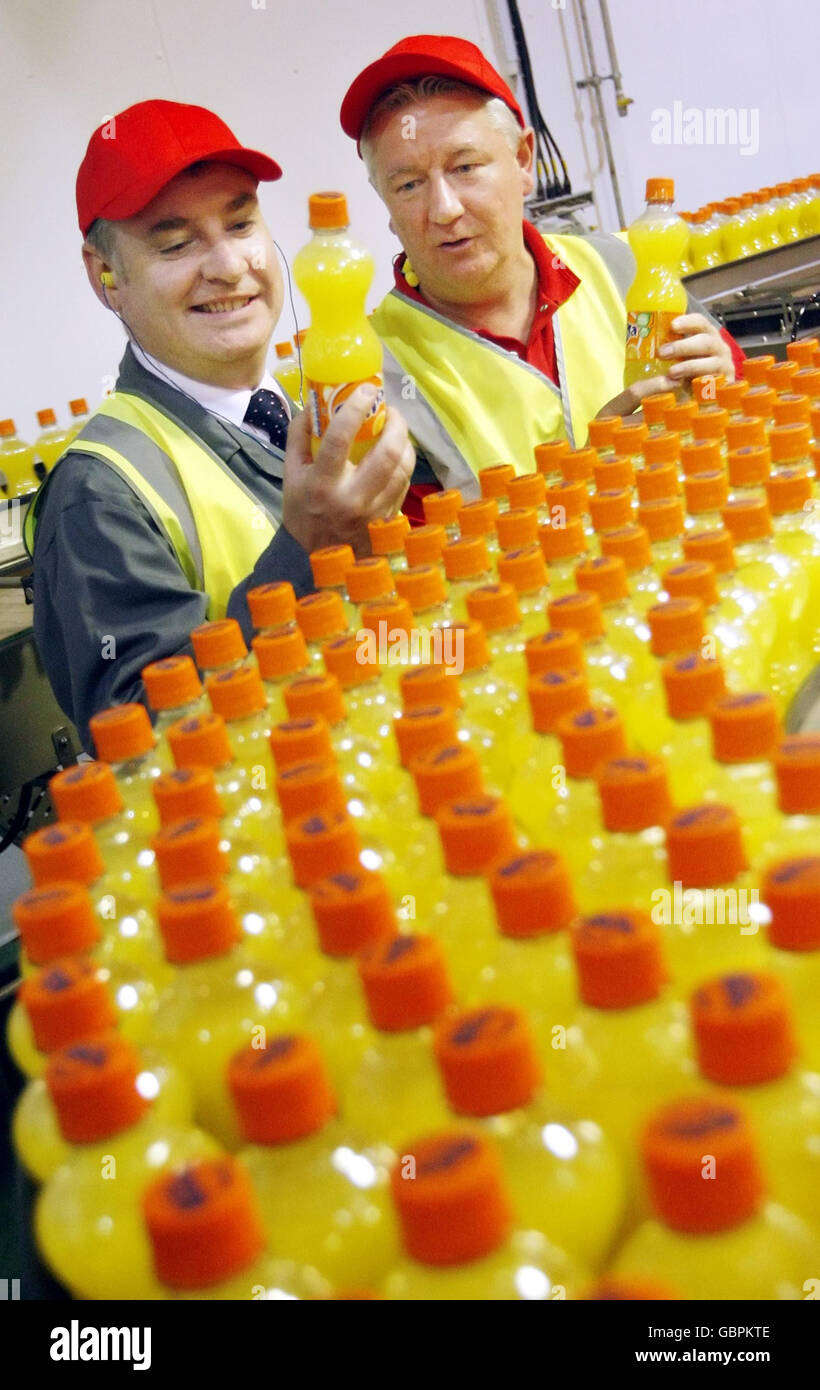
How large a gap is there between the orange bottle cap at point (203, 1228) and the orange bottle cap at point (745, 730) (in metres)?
0.44

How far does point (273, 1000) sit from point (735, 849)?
313 millimetres

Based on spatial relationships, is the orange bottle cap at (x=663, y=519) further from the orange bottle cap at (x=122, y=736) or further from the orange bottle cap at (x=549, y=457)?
the orange bottle cap at (x=122, y=736)

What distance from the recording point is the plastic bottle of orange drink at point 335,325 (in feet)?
6.11

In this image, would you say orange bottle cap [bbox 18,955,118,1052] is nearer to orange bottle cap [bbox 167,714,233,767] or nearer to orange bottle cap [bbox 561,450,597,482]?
orange bottle cap [bbox 167,714,233,767]

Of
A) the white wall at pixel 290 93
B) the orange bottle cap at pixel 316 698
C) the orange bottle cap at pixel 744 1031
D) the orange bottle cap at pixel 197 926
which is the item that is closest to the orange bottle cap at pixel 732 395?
the orange bottle cap at pixel 316 698

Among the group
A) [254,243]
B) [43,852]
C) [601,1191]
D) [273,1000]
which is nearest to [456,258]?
[254,243]

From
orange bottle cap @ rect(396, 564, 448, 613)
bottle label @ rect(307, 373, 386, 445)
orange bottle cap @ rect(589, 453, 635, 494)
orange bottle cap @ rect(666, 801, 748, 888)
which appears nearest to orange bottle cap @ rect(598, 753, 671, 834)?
orange bottle cap @ rect(666, 801, 748, 888)

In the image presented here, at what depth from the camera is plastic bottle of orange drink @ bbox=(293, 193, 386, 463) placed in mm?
1863

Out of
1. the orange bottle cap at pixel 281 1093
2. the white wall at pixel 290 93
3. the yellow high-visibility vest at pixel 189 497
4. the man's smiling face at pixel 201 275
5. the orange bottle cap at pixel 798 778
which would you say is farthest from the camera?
the white wall at pixel 290 93

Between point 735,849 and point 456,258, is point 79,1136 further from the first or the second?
point 456,258

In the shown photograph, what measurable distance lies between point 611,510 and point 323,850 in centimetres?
69

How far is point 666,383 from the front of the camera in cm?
220

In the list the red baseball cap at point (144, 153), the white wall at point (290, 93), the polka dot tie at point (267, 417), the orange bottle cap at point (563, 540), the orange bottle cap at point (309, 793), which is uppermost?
the white wall at point (290, 93)

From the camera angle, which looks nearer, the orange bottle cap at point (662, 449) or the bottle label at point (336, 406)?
the orange bottle cap at point (662, 449)
